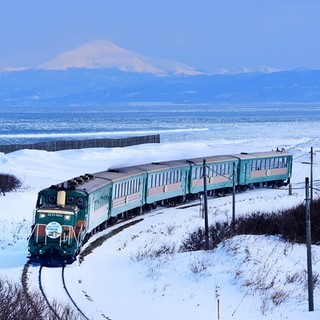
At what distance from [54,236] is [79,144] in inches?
2675

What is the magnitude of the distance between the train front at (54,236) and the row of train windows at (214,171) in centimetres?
2224

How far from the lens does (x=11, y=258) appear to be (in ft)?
90.7

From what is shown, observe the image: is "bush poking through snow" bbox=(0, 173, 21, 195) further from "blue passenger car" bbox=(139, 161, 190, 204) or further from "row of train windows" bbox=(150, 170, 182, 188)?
"row of train windows" bbox=(150, 170, 182, 188)

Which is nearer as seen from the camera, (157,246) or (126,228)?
(157,246)

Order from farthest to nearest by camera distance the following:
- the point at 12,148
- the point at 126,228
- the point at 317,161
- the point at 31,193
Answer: the point at 12,148
the point at 317,161
the point at 31,193
the point at 126,228

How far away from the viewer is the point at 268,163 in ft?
189

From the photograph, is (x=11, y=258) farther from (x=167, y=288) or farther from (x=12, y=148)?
(x=12, y=148)

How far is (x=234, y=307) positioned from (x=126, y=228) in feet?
51.4

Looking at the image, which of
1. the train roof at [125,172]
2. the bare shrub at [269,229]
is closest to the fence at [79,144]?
the train roof at [125,172]

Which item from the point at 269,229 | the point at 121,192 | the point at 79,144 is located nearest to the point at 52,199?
the point at 269,229

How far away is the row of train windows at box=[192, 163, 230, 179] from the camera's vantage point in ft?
160

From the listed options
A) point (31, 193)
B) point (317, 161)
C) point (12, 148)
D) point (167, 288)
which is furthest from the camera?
point (12, 148)

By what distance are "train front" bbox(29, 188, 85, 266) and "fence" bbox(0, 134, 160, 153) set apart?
59375mm

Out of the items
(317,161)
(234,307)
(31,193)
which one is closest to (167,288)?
(234,307)
